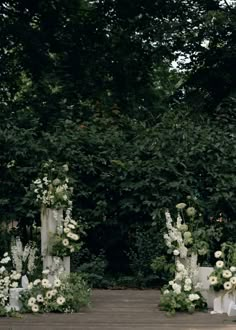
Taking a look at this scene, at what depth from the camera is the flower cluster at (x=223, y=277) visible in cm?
618

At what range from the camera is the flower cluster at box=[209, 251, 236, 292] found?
20.3 ft

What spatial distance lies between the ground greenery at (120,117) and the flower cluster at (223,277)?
218 cm

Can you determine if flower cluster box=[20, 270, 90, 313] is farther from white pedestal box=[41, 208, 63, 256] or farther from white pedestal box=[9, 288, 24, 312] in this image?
white pedestal box=[41, 208, 63, 256]

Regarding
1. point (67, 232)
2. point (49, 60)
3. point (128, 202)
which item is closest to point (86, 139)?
point (128, 202)

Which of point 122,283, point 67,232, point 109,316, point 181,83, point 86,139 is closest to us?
point 109,316

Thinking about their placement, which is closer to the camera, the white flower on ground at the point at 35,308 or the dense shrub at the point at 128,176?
the white flower on ground at the point at 35,308

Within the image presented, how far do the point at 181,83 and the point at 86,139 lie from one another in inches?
202

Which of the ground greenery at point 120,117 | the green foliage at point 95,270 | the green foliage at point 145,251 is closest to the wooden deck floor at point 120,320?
the green foliage at point 95,270

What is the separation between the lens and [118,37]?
1328 centimetres

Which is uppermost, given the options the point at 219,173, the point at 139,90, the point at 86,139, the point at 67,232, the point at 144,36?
the point at 144,36

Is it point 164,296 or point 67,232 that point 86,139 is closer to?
point 67,232

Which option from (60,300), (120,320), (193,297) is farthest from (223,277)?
(60,300)

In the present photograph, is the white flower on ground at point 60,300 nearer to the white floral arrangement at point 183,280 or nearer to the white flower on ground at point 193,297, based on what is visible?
the white floral arrangement at point 183,280

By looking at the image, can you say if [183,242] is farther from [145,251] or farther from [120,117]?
[120,117]
